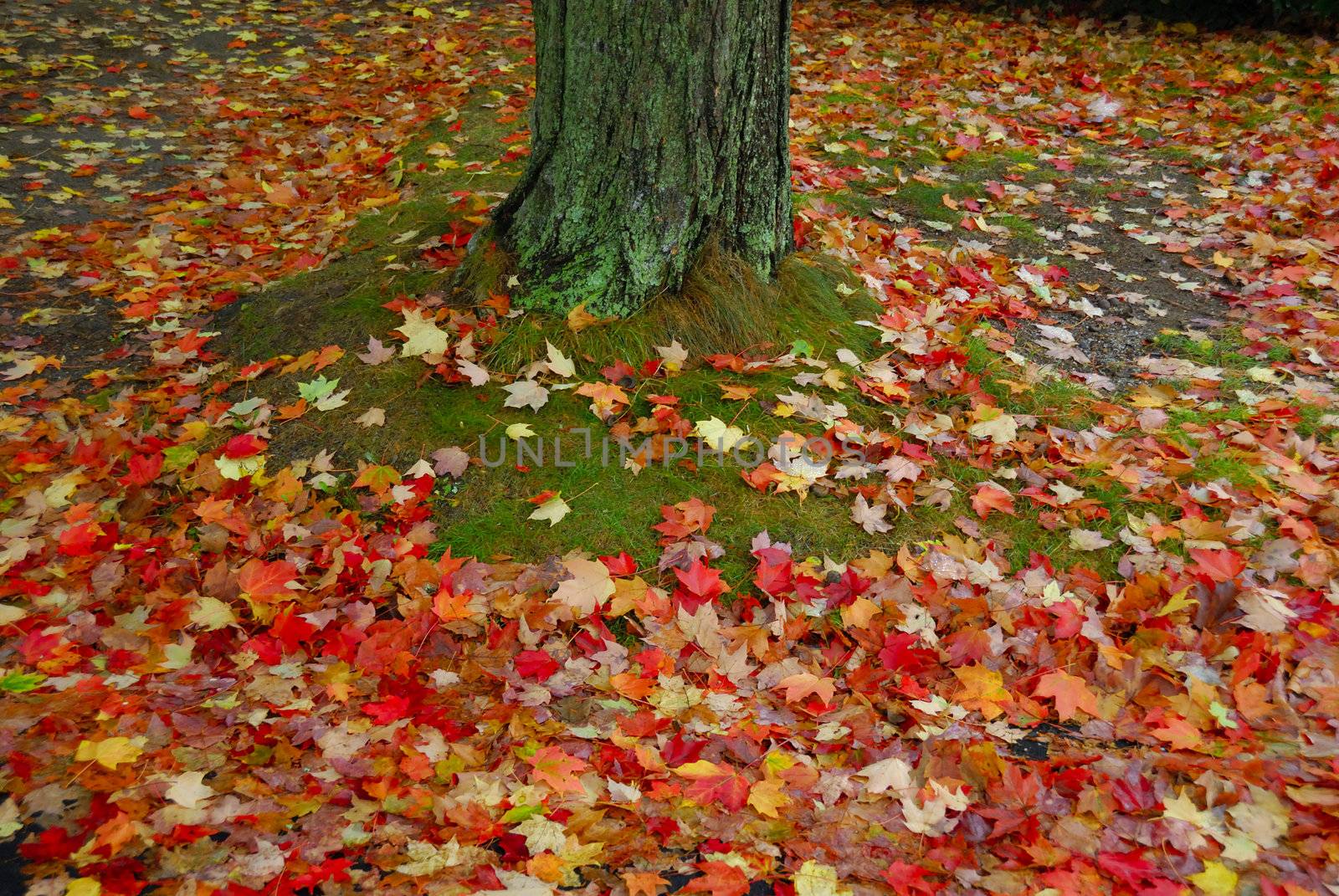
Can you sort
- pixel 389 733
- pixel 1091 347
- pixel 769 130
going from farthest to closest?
pixel 1091 347
pixel 769 130
pixel 389 733

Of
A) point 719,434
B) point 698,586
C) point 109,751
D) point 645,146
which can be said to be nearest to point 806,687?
point 698,586

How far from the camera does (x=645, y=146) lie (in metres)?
3.37

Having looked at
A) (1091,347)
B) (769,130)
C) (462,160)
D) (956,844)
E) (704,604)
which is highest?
(769,130)

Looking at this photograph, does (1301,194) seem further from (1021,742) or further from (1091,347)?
(1021,742)

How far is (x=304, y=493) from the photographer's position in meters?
3.25

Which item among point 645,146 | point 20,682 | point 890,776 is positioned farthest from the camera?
point 645,146

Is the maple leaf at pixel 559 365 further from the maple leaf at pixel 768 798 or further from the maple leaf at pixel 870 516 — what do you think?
the maple leaf at pixel 768 798

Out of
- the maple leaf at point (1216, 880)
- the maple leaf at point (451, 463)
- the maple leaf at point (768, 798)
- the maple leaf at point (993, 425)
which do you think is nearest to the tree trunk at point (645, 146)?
the maple leaf at point (451, 463)

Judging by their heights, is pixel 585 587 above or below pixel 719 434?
below

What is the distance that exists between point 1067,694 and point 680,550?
1278 millimetres

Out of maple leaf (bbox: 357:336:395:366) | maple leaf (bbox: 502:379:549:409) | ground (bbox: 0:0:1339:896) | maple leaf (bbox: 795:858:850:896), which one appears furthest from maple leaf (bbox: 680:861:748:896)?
maple leaf (bbox: 357:336:395:366)

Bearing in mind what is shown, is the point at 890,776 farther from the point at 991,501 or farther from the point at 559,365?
the point at 559,365

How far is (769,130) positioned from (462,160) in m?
2.58

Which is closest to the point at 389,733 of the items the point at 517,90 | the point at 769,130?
the point at 769,130
